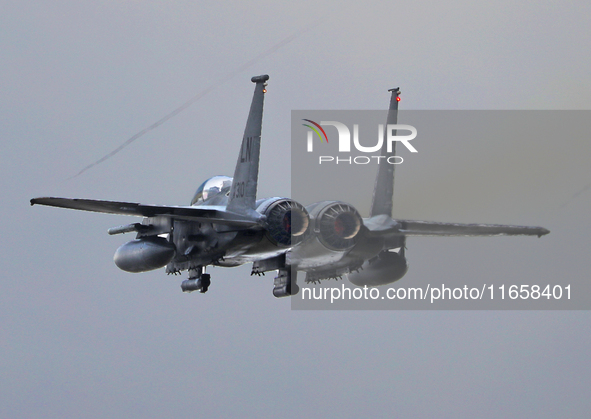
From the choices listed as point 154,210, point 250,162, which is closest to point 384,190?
point 250,162

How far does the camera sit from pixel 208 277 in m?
33.5

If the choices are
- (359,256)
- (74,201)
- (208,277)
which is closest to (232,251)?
(208,277)

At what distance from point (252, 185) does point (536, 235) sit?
8728 millimetres

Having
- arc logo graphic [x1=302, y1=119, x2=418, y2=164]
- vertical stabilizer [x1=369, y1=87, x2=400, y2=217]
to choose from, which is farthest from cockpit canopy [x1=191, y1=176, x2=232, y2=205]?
vertical stabilizer [x1=369, y1=87, x2=400, y2=217]

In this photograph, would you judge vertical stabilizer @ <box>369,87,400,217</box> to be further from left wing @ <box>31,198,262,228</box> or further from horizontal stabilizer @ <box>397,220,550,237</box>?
left wing @ <box>31,198,262,228</box>

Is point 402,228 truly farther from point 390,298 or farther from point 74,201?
point 74,201

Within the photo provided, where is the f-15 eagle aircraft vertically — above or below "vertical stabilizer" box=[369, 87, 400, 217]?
below

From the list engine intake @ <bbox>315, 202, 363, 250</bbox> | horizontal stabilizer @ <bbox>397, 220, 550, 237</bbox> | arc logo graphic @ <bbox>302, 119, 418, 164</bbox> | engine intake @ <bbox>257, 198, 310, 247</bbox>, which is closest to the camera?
horizontal stabilizer @ <bbox>397, 220, 550, 237</bbox>

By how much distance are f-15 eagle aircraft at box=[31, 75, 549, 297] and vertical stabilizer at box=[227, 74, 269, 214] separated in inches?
1.2

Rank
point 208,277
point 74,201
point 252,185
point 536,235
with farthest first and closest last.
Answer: point 208,277
point 252,185
point 536,235
point 74,201

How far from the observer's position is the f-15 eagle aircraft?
2928cm

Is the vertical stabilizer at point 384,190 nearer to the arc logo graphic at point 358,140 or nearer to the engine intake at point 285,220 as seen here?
the arc logo graphic at point 358,140

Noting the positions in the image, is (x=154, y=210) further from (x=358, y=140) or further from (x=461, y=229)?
(x=461, y=229)

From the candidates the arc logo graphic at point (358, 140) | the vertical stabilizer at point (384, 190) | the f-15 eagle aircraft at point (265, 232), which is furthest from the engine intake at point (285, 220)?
the vertical stabilizer at point (384, 190)
